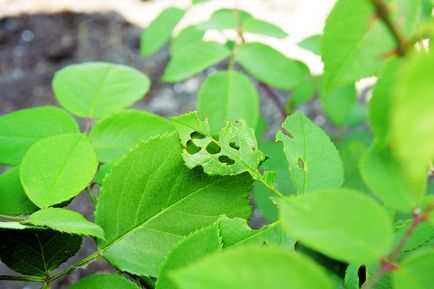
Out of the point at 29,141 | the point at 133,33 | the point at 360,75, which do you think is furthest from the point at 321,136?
the point at 133,33

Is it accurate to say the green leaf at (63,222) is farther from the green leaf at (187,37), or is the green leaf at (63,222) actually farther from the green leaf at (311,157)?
the green leaf at (187,37)

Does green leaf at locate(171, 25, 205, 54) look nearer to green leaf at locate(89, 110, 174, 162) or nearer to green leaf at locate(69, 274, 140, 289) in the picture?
green leaf at locate(89, 110, 174, 162)

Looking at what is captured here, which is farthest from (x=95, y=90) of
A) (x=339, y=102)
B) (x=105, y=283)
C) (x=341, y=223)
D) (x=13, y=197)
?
(x=339, y=102)

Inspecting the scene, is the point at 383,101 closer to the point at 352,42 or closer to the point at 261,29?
the point at 352,42

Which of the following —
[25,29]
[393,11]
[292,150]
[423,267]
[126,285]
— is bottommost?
[25,29]

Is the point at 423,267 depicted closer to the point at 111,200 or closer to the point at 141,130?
the point at 111,200
